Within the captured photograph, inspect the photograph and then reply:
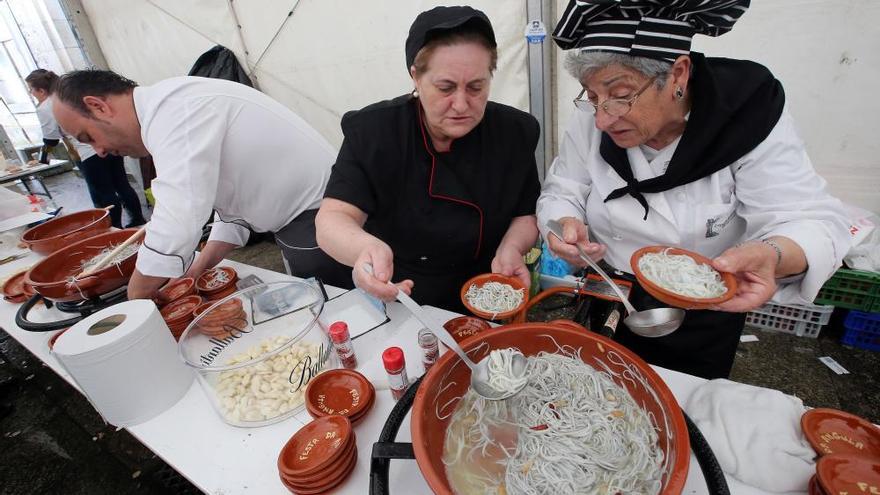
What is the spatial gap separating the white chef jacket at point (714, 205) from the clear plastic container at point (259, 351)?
1117mm

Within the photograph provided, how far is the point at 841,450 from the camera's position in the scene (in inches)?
36.3

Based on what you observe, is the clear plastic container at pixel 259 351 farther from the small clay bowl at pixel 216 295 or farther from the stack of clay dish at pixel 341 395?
the small clay bowl at pixel 216 295

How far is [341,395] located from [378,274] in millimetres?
A: 432

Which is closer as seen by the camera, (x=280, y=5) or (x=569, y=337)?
(x=569, y=337)

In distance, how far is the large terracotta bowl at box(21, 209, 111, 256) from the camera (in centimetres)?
257

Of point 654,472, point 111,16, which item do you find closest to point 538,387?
point 654,472

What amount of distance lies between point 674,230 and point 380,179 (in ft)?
4.06

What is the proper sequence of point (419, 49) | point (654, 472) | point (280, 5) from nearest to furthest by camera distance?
point (654, 472), point (419, 49), point (280, 5)

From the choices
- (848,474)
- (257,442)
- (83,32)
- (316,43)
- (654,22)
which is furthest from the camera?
(83,32)

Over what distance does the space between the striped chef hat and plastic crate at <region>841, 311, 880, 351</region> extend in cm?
279

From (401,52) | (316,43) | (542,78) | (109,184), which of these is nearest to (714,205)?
(542,78)

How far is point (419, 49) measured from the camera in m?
1.42

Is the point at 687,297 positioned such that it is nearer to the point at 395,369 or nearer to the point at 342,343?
the point at 395,369

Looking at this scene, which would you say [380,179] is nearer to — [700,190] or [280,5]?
[700,190]
